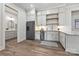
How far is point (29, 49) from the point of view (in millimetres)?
2031

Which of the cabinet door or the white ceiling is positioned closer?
the white ceiling

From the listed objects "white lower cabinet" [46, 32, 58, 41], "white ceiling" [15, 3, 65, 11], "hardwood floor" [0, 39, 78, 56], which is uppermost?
"white ceiling" [15, 3, 65, 11]

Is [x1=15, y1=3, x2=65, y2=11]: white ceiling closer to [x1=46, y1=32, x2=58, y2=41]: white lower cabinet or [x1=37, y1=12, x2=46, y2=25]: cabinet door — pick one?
[x1=37, y1=12, x2=46, y2=25]: cabinet door

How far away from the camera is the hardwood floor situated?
1.96 meters

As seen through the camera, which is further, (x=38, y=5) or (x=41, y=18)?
(x=41, y=18)

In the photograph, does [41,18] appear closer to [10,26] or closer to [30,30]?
[30,30]

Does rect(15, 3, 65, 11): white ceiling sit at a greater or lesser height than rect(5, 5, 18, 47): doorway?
greater

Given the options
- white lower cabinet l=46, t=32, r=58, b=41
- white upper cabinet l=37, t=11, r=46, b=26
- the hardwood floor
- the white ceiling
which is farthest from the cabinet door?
the hardwood floor

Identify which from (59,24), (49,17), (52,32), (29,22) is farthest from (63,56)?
(29,22)

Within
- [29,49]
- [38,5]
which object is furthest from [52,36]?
[38,5]

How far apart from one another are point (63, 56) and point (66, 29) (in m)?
0.57

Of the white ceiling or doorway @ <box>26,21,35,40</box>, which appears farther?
doorway @ <box>26,21,35,40</box>

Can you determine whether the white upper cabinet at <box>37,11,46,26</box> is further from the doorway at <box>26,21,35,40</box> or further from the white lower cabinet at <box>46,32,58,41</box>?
the white lower cabinet at <box>46,32,58,41</box>

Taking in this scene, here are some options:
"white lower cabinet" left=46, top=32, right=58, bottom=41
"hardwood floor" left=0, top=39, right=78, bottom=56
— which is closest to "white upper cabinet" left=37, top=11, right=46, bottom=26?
"white lower cabinet" left=46, top=32, right=58, bottom=41
